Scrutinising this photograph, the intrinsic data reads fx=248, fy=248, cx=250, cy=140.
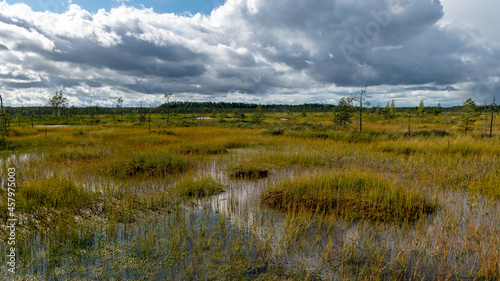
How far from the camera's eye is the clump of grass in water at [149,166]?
10422mm

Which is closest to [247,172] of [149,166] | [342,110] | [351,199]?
[149,166]

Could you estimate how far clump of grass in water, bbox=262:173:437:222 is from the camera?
6497 millimetres

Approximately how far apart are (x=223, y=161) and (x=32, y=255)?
28.4ft

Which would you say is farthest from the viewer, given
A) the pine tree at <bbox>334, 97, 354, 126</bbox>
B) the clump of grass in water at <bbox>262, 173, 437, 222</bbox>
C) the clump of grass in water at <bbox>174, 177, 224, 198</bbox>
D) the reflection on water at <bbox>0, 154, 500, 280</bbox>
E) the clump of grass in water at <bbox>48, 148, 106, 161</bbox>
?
the pine tree at <bbox>334, 97, 354, 126</bbox>

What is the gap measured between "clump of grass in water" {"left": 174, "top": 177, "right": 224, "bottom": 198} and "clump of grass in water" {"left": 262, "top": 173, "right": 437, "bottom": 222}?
1803mm

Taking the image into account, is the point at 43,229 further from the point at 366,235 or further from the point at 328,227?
the point at 366,235

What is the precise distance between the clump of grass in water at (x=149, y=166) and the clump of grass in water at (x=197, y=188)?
2.22m

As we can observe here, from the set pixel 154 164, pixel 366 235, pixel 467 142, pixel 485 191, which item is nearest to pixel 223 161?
pixel 154 164

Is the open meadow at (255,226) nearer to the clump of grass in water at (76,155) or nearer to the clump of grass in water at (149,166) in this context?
the clump of grass in water at (149,166)

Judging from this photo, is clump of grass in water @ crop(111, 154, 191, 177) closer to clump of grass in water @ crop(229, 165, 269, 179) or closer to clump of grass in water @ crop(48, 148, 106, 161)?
clump of grass in water @ crop(229, 165, 269, 179)

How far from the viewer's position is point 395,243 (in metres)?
5.13

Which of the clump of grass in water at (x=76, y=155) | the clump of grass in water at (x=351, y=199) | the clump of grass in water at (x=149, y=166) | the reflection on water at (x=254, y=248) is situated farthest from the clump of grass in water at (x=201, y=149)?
the reflection on water at (x=254, y=248)

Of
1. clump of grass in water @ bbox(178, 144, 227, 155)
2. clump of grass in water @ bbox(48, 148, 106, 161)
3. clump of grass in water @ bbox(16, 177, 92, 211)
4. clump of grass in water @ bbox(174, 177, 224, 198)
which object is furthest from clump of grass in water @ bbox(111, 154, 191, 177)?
clump of grass in water @ bbox(178, 144, 227, 155)

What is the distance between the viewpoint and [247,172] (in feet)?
34.6
